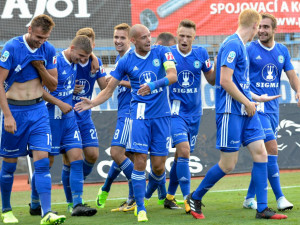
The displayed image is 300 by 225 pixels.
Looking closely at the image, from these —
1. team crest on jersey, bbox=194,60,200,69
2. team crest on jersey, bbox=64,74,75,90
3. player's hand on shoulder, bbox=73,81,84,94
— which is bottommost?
player's hand on shoulder, bbox=73,81,84,94

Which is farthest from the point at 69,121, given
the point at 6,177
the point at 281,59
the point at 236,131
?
the point at 281,59

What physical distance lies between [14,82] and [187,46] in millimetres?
2479

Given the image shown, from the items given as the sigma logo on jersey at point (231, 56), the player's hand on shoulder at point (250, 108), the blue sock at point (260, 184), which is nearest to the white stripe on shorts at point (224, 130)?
the player's hand on shoulder at point (250, 108)

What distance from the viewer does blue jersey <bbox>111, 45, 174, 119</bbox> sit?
6711 mm

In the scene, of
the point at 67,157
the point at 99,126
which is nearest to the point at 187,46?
the point at 67,157

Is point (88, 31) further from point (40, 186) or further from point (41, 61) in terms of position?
point (40, 186)

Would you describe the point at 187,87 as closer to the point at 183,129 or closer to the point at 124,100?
the point at 183,129

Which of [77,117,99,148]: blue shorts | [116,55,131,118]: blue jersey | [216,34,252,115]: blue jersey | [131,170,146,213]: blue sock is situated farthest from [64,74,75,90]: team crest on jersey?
[216,34,252,115]: blue jersey

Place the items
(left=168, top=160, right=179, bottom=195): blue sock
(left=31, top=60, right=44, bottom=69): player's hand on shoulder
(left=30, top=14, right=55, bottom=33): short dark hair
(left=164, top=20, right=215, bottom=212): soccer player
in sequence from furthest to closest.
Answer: (left=168, top=160, right=179, bottom=195): blue sock
(left=164, top=20, right=215, bottom=212): soccer player
(left=31, top=60, right=44, bottom=69): player's hand on shoulder
(left=30, top=14, right=55, bottom=33): short dark hair

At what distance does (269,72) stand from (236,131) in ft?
4.24

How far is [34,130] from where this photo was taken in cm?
649

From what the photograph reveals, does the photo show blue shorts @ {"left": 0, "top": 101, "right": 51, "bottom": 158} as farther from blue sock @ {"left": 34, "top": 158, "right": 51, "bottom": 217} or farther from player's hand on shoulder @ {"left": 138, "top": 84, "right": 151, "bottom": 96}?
player's hand on shoulder @ {"left": 138, "top": 84, "right": 151, "bottom": 96}

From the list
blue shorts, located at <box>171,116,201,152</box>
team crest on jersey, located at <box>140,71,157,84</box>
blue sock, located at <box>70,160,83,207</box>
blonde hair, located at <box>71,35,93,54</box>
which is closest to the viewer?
team crest on jersey, located at <box>140,71,157,84</box>

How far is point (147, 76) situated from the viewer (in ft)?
22.2
